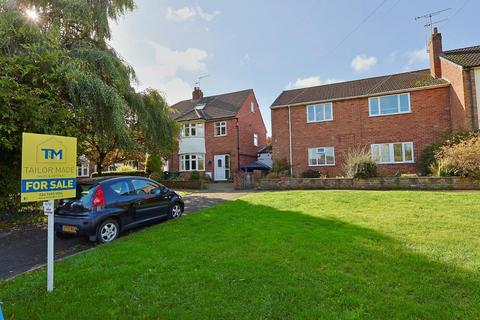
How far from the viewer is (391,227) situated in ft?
20.6

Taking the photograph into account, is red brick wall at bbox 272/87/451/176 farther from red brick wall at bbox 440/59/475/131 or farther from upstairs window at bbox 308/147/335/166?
red brick wall at bbox 440/59/475/131

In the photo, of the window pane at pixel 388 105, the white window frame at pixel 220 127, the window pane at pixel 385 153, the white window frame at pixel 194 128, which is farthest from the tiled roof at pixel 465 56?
the white window frame at pixel 194 128

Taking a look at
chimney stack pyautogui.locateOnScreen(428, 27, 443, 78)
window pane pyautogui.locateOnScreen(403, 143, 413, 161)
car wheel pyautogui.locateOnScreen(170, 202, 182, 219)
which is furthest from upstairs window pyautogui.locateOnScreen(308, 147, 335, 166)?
car wheel pyautogui.locateOnScreen(170, 202, 182, 219)

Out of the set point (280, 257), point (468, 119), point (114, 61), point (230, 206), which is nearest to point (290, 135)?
point (468, 119)

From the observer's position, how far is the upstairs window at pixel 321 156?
20141 millimetres

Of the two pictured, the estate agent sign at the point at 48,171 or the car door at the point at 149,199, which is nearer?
the estate agent sign at the point at 48,171

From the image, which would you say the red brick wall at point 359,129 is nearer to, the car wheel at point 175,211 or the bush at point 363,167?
the bush at point 363,167

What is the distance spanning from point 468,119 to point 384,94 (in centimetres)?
504

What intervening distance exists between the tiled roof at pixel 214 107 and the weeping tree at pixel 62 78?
42.5ft

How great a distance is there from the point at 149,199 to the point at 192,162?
18.9 metres

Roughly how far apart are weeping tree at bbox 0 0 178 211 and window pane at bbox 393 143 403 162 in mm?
15509

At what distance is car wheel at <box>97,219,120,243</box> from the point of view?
21.4 ft

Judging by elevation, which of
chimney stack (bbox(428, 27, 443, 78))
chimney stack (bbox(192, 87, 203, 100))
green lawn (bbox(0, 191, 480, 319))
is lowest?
green lawn (bbox(0, 191, 480, 319))

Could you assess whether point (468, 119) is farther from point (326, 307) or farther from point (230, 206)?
point (326, 307)
